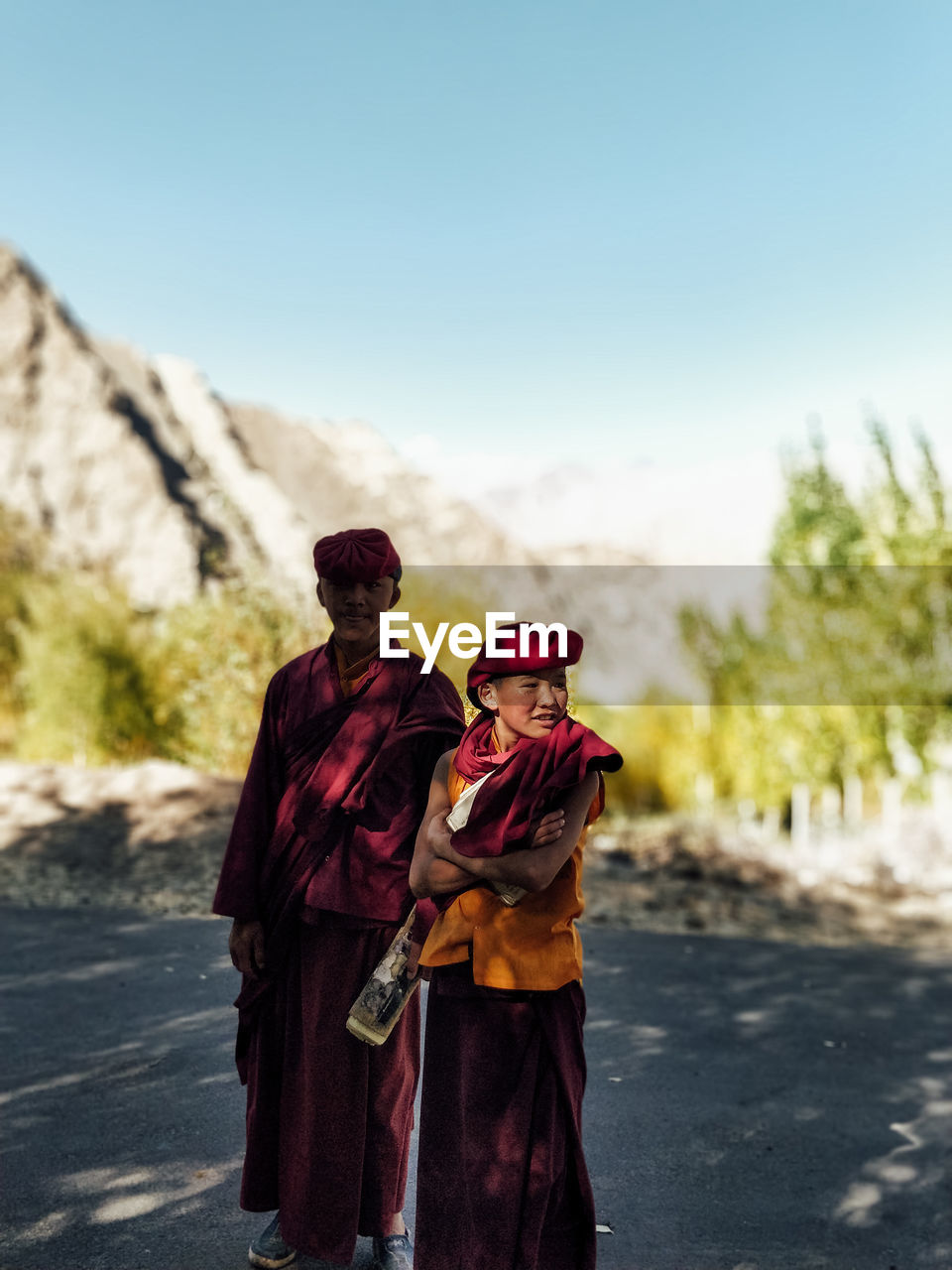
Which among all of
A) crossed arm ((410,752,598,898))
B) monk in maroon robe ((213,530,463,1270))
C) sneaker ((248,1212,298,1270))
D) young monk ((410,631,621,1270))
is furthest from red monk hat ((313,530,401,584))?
sneaker ((248,1212,298,1270))

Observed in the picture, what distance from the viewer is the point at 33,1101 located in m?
4.25

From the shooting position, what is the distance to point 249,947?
9.86 feet

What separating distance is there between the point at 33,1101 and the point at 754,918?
8.54 m

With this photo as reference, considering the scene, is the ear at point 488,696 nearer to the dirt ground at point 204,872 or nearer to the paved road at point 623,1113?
the paved road at point 623,1113

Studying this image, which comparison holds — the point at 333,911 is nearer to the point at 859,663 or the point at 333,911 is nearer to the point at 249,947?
the point at 249,947

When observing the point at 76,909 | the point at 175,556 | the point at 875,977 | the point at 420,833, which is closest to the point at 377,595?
the point at 420,833

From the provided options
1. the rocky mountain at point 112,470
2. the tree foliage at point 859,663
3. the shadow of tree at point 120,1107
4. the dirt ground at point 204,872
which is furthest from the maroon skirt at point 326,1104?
the rocky mountain at point 112,470

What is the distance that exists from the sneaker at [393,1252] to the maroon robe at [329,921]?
52mm

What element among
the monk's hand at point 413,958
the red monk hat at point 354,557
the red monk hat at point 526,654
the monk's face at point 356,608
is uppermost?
the red monk hat at point 354,557

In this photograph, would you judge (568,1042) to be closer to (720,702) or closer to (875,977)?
(875,977)

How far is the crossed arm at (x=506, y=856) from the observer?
7.57 feet

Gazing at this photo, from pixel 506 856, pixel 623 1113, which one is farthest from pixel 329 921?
pixel 623 1113

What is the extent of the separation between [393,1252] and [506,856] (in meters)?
1.44

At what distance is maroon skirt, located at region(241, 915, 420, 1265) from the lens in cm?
289
